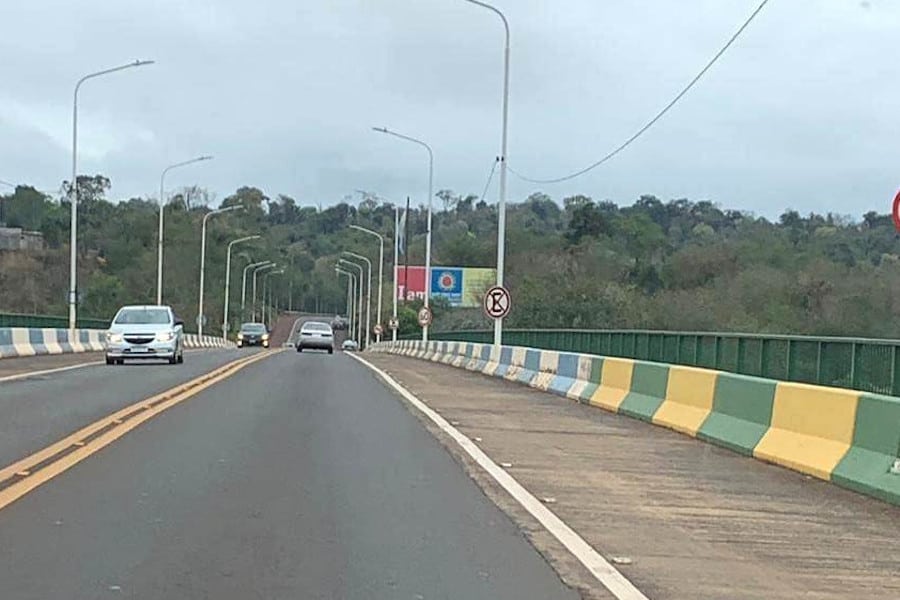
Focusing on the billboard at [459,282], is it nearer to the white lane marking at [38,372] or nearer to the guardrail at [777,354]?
the white lane marking at [38,372]

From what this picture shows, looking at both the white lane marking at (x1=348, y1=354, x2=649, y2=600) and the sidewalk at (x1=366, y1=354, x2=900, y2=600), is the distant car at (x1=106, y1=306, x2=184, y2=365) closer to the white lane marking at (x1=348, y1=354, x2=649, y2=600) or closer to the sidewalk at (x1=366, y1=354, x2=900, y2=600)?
the sidewalk at (x1=366, y1=354, x2=900, y2=600)

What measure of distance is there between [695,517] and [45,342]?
32939mm

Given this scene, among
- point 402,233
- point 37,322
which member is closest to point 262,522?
point 37,322

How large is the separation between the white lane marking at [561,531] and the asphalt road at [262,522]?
0.26 meters

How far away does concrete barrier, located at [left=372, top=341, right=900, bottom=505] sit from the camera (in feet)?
36.1

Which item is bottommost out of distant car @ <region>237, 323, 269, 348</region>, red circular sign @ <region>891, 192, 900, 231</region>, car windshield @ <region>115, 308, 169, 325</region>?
distant car @ <region>237, 323, 269, 348</region>

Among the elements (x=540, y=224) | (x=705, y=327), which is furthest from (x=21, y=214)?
(x=705, y=327)

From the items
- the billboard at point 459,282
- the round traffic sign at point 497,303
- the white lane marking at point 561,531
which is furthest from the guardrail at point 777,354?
the billboard at point 459,282

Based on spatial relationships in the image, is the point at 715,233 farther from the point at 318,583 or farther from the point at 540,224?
the point at 318,583

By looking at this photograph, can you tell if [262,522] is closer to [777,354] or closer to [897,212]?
[897,212]

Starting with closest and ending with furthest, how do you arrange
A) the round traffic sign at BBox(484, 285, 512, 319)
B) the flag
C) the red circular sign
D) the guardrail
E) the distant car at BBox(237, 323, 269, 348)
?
the red circular sign → the guardrail → the round traffic sign at BBox(484, 285, 512, 319) → the flag → the distant car at BBox(237, 323, 269, 348)

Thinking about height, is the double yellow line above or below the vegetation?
below

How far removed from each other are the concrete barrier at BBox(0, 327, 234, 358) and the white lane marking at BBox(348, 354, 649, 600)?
23.6 metres

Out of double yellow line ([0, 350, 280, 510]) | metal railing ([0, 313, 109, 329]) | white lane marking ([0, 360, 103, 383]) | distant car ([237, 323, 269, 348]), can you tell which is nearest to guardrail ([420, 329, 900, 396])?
double yellow line ([0, 350, 280, 510])
